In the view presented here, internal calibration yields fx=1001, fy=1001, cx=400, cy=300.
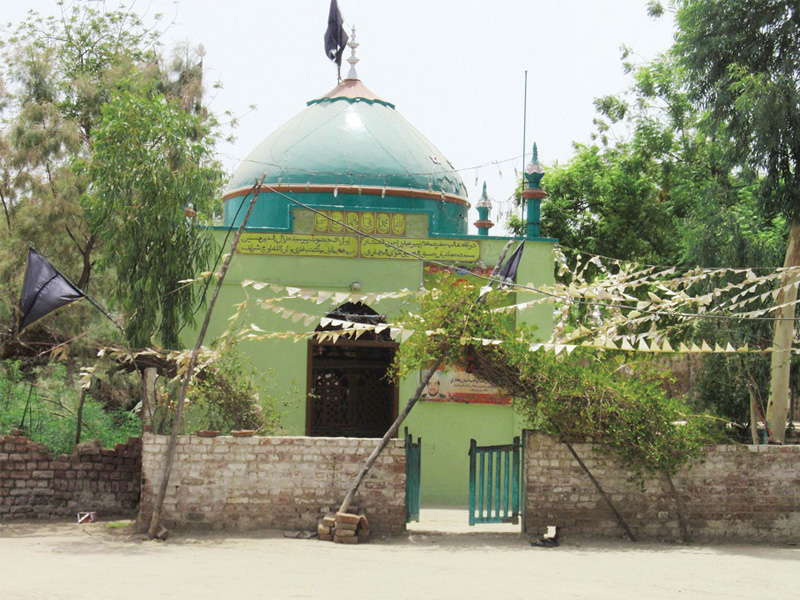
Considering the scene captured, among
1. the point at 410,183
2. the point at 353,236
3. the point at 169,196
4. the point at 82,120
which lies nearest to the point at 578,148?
the point at 410,183

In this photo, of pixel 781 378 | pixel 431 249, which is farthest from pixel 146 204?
pixel 781 378

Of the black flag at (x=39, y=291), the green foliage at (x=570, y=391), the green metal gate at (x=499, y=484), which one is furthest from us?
the black flag at (x=39, y=291)

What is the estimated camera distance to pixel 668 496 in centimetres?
1161

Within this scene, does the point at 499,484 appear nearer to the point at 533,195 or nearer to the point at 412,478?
the point at 412,478

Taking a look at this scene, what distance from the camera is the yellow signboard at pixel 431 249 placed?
1591 centimetres

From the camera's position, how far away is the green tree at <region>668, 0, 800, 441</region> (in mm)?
13797

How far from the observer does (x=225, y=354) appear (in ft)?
41.3

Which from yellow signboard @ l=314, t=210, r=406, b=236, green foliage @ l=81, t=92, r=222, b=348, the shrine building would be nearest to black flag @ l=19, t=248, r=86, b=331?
green foliage @ l=81, t=92, r=222, b=348

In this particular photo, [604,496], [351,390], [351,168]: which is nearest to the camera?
[604,496]

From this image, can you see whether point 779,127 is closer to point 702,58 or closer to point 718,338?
point 702,58

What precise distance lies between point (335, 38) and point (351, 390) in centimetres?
742

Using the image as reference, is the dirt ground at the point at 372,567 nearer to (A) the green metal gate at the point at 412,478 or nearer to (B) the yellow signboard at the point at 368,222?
(A) the green metal gate at the point at 412,478

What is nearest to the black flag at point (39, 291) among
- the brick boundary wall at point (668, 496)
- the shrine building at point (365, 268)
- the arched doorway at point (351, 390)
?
the shrine building at point (365, 268)

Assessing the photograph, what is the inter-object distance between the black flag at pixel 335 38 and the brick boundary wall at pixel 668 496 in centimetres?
1137
